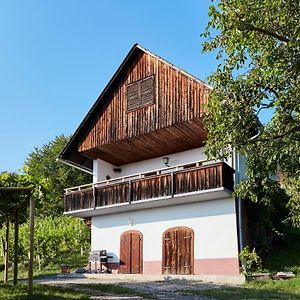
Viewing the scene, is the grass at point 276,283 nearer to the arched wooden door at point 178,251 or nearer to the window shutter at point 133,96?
the arched wooden door at point 178,251

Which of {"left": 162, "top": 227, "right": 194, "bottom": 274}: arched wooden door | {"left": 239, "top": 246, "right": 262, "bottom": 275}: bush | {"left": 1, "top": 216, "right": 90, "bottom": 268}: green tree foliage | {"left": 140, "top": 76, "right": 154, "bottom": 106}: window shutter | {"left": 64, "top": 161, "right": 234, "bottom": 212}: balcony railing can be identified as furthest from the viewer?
{"left": 1, "top": 216, "right": 90, "bottom": 268}: green tree foliage

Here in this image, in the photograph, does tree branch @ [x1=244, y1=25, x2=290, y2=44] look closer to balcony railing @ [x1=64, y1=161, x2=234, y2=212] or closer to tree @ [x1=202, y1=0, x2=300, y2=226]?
tree @ [x1=202, y1=0, x2=300, y2=226]

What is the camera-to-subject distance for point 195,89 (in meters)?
19.9

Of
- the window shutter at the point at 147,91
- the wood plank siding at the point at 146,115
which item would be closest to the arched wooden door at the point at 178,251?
the wood plank siding at the point at 146,115

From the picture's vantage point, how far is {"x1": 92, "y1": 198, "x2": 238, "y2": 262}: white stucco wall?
1869 cm

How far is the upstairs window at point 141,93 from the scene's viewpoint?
71.1 ft

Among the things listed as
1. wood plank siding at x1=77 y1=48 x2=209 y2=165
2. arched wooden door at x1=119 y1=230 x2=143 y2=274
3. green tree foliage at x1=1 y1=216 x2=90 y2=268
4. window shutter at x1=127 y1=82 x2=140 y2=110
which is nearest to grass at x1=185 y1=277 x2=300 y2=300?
arched wooden door at x1=119 y1=230 x2=143 y2=274

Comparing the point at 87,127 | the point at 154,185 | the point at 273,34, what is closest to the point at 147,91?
the point at 87,127

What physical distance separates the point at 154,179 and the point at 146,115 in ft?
9.65

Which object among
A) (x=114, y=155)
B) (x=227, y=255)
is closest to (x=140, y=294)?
(x=227, y=255)

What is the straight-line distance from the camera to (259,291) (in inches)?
568

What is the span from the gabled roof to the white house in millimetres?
48

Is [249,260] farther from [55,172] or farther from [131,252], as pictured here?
[55,172]

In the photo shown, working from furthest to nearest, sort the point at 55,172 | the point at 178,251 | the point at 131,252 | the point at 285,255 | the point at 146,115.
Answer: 1. the point at 55,172
2. the point at 131,252
3. the point at 146,115
4. the point at 178,251
5. the point at 285,255
